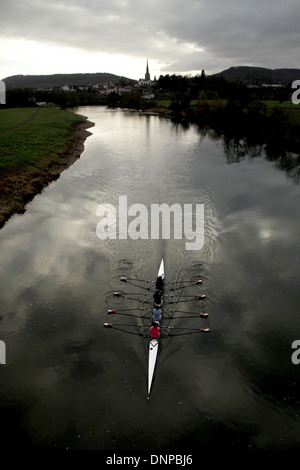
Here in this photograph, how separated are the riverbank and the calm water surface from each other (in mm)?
3561

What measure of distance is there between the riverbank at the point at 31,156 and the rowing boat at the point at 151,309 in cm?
2193

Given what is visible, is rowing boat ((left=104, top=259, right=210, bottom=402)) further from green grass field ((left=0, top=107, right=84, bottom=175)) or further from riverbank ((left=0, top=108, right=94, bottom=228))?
green grass field ((left=0, top=107, right=84, bottom=175))

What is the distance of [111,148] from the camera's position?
80062mm

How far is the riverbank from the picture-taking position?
1748 inches

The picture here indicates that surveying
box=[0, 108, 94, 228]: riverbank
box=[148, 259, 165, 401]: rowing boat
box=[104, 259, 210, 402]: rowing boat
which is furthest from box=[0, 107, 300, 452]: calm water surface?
box=[0, 108, 94, 228]: riverbank

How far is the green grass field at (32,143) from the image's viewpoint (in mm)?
56353

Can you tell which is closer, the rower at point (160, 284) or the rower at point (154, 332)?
the rower at point (154, 332)

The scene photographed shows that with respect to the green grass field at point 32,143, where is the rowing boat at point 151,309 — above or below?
below

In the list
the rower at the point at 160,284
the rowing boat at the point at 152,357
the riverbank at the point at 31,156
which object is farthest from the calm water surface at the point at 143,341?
the riverbank at the point at 31,156

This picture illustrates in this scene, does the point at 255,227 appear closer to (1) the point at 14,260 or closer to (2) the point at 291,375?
(2) the point at 291,375

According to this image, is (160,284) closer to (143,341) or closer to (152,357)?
(143,341)

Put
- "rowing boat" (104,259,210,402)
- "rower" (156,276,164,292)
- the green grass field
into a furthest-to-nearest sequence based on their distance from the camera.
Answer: the green grass field
"rower" (156,276,164,292)
"rowing boat" (104,259,210,402)

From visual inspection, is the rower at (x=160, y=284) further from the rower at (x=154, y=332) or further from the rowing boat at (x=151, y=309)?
the rower at (x=154, y=332)

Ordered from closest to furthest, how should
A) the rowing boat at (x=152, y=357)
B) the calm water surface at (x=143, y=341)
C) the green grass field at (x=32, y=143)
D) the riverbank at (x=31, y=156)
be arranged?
the calm water surface at (x=143, y=341) < the rowing boat at (x=152, y=357) < the riverbank at (x=31, y=156) < the green grass field at (x=32, y=143)
